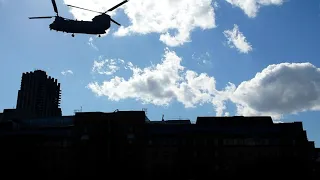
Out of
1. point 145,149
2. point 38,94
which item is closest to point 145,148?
point 145,149

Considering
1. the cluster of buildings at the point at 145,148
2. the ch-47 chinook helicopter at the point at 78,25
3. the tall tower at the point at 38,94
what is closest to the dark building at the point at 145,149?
the cluster of buildings at the point at 145,148

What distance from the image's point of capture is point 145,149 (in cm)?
8256

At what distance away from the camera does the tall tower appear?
7264 inches

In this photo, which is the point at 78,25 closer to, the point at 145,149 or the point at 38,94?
the point at 145,149

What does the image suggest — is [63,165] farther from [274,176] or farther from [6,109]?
[6,109]

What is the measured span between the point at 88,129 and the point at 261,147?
1348 inches

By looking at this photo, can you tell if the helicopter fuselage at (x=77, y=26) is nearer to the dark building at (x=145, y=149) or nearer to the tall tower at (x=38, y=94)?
the dark building at (x=145, y=149)

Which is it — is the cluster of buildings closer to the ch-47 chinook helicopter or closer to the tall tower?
the ch-47 chinook helicopter

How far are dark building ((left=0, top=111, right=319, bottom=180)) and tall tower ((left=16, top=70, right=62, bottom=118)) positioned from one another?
102 m

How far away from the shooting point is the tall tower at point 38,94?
605 feet

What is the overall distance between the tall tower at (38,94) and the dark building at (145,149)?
101807 millimetres

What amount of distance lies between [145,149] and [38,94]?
379ft

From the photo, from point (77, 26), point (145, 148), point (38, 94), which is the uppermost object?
point (38, 94)

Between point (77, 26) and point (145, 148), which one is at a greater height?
point (77, 26)
